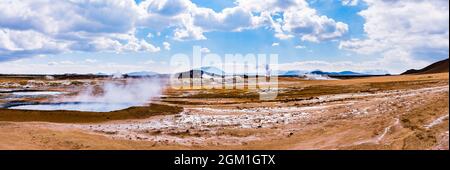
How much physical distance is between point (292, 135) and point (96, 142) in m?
9.03

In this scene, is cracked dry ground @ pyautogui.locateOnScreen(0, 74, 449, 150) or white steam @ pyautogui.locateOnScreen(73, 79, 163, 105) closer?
cracked dry ground @ pyautogui.locateOnScreen(0, 74, 449, 150)

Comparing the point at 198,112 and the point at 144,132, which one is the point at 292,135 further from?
the point at 198,112

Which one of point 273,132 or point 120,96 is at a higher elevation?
point 120,96

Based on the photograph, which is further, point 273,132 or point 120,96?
point 120,96

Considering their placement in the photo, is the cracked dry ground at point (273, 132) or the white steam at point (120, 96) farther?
the white steam at point (120, 96)

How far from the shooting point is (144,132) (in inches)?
898
